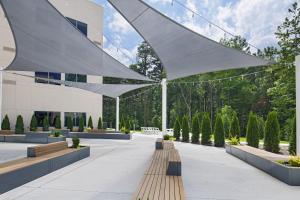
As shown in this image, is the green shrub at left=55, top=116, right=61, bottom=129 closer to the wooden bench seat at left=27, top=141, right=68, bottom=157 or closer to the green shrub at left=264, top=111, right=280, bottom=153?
the wooden bench seat at left=27, top=141, right=68, bottom=157

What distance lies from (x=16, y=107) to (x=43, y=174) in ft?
55.5

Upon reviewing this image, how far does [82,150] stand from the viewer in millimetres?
10250

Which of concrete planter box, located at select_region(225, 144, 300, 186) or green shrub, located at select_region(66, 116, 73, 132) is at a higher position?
green shrub, located at select_region(66, 116, 73, 132)

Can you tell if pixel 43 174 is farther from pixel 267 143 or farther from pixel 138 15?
pixel 267 143

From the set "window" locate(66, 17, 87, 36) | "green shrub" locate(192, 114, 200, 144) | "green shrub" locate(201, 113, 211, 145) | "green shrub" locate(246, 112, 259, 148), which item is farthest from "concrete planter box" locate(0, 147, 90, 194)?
"window" locate(66, 17, 87, 36)

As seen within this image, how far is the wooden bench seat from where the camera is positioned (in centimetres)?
776

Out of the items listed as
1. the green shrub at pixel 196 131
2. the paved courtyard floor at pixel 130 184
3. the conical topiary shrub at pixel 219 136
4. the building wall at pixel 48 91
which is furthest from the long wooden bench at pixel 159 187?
Answer: the building wall at pixel 48 91

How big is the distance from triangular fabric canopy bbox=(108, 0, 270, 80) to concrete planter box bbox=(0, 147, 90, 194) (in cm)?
418

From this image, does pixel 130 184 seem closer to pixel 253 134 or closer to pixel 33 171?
pixel 33 171

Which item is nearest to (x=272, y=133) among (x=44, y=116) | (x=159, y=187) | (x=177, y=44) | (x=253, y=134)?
(x=253, y=134)

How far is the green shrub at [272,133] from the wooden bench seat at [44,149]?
8.19 m

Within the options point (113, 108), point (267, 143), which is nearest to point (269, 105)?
point (113, 108)

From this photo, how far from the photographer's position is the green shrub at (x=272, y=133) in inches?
522

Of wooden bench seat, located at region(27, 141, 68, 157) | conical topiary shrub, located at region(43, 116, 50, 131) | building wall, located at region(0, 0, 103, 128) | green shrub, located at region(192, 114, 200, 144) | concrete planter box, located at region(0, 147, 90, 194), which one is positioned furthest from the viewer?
conical topiary shrub, located at region(43, 116, 50, 131)
